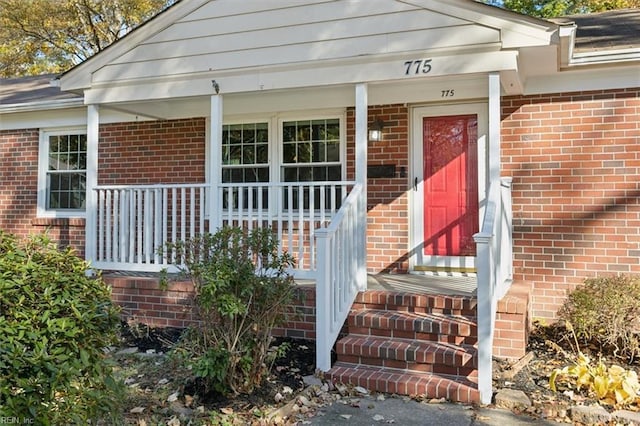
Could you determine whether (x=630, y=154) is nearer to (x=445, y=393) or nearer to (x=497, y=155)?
(x=497, y=155)

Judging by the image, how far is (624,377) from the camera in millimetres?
3893

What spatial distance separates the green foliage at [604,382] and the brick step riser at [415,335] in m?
0.74

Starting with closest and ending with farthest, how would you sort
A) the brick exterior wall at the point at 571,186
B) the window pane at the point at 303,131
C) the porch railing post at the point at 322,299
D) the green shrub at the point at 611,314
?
the porch railing post at the point at 322,299 → the green shrub at the point at 611,314 → the brick exterior wall at the point at 571,186 → the window pane at the point at 303,131

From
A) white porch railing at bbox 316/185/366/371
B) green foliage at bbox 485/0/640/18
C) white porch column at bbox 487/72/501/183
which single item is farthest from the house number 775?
green foliage at bbox 485/0/640/18

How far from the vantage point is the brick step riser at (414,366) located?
4.27 m

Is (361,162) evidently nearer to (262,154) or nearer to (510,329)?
(510,329)

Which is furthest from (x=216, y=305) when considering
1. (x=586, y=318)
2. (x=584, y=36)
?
(x=584, y=36)

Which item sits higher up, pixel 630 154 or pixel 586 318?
pixel 630 154

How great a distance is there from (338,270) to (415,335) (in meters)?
0.93

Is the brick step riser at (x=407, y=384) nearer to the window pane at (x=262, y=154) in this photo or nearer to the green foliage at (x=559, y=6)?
the window pane at (x=262, y=154)

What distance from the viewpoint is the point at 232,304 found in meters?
3.68

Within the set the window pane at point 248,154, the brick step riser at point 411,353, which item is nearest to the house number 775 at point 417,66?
the brick step riser at point 411,353

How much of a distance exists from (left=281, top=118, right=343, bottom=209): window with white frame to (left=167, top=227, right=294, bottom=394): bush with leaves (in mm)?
3081

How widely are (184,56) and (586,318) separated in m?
5.32
